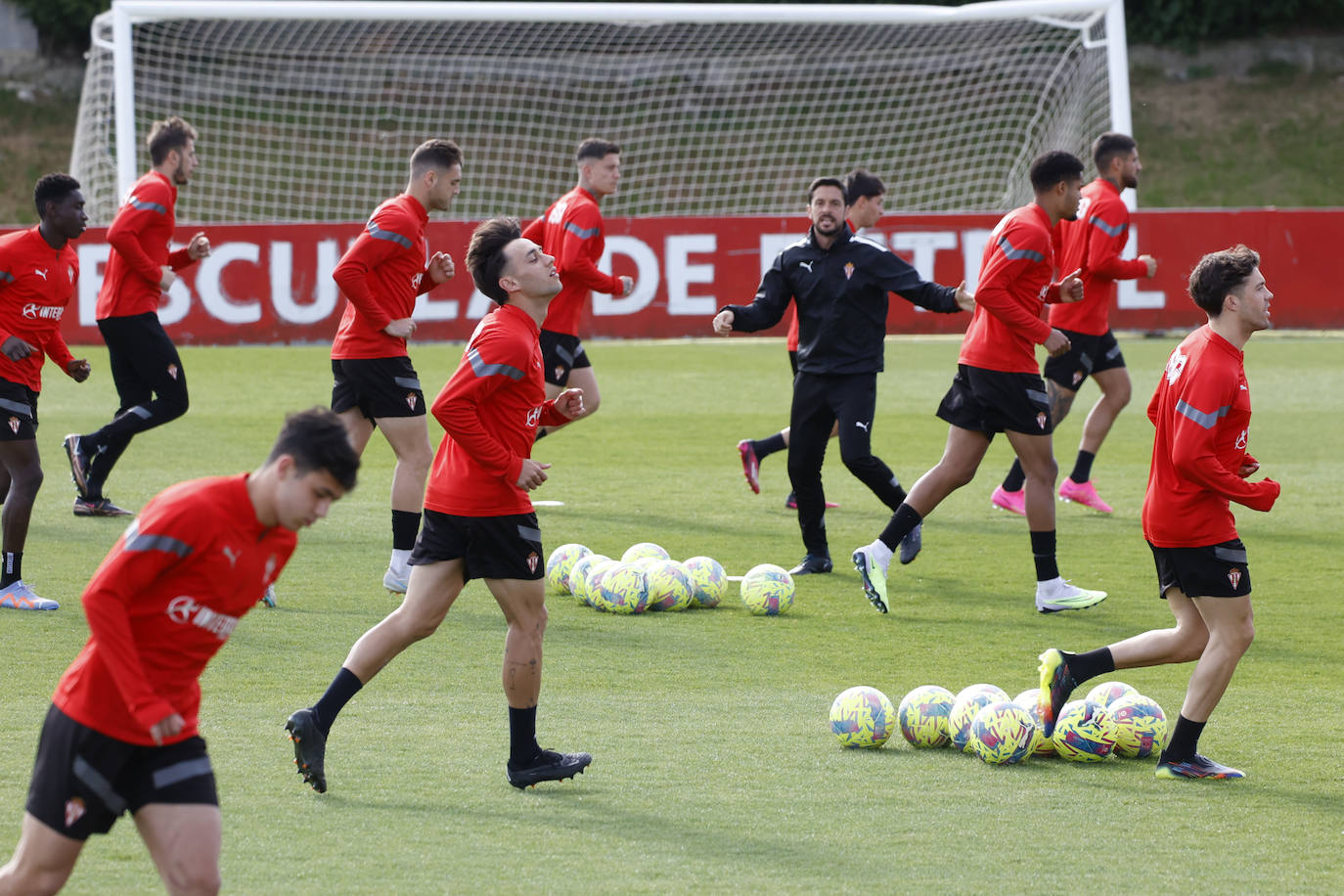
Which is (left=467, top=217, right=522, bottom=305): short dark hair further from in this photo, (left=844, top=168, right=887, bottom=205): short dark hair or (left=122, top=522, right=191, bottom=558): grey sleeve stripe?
(left=844, top=168, right=887, bottom=205): short dark hair

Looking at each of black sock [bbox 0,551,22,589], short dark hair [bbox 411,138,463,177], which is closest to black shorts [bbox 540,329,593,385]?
short dark hair [bbox 411,138,463,177]

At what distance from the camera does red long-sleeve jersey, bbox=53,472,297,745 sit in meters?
3.55

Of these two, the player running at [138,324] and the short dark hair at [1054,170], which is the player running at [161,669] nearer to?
→ the short dark hair at [1054,170]

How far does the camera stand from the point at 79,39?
37188mm

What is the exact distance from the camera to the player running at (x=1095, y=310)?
1009 cm

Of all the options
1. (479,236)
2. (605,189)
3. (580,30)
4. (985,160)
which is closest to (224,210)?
(580,30)

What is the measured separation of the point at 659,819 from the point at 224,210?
2339cm

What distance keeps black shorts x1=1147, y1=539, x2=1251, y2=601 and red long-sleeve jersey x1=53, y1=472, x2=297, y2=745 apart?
10.3 ft

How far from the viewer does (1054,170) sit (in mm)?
8062

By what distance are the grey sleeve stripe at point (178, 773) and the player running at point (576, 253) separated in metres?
6.87

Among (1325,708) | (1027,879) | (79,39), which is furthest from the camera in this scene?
(79,39)

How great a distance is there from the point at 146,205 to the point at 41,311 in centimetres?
168

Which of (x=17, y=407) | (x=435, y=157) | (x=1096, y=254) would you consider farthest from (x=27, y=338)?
(x=1096, y=254)

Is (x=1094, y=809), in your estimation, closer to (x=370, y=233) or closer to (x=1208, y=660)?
(x=1208, y=660)
